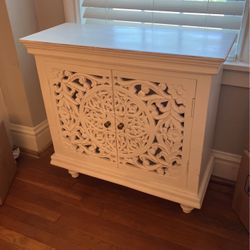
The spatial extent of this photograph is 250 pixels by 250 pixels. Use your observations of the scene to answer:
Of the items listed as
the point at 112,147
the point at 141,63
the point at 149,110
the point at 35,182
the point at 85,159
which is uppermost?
the point at 141,63

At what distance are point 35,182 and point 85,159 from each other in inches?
14.9

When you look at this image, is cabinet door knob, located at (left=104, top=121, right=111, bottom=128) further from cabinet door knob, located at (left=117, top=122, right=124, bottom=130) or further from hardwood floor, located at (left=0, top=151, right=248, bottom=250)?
hardwood floor, located at (left=0, top=151, right=248, bottom=250)

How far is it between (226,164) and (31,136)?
117 centimetres

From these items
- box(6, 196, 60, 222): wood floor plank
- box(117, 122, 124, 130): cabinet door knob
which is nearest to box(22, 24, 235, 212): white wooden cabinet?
box(117, 122, 124, 130): cabinet door knob

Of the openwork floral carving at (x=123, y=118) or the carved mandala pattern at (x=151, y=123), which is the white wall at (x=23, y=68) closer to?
the openwork floral carving at (x=123, y=118)

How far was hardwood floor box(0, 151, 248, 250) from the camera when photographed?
1346 mm

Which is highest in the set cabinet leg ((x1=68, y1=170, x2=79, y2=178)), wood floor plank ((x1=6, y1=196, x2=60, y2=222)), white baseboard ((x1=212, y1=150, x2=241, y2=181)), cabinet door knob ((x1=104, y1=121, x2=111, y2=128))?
cabinet door knob ((x1=104, y1=121, x2=111, y2=128))

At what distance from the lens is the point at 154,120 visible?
4.13 ft

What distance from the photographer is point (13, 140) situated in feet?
6.43

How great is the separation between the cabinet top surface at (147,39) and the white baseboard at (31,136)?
0.70 metres

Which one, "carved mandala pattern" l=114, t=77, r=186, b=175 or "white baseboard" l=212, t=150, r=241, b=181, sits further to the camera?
"white baseboard" l=212, t=150, r=241, b=181

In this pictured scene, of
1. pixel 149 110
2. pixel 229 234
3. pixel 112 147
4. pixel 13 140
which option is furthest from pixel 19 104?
pixel 229 234

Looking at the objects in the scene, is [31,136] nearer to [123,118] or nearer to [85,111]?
[85,111]

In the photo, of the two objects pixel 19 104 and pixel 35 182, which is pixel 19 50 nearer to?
pixel 19 104
